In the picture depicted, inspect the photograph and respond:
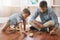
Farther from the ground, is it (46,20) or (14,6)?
(14,6)

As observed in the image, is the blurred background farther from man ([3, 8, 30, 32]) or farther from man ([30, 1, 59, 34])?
man ([3, 8, 30, 32])

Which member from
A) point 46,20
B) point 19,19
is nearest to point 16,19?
point 19,19

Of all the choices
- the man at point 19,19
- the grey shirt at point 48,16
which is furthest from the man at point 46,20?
the man at point 19,19

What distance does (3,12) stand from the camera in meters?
4.80

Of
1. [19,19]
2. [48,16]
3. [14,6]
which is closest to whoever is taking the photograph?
[19,19]

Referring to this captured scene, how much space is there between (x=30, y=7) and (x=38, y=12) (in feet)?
5.26

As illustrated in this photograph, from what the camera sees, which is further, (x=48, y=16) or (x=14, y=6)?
(x=14, y=6)

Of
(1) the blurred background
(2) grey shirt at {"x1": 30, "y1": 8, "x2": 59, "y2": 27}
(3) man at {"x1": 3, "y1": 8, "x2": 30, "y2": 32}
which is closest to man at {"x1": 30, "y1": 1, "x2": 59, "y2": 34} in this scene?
(2) grey shirt at {"x1": 30, "y1": 8, "x2": 59, "y2": 27}

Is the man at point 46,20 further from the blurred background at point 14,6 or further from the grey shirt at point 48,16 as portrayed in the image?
the blurred background at point 14,6

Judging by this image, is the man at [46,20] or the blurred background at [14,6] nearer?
the man at [46,20]

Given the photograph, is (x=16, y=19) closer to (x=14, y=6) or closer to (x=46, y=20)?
(x=46, y=20)

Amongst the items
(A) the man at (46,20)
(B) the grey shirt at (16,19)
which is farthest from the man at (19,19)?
(A) the man at (46,20)

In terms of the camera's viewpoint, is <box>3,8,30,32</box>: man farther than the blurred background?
No

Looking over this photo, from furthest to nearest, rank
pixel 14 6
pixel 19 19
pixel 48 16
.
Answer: pixel 14 6 → pixel 48 16 → pixel 19 19
